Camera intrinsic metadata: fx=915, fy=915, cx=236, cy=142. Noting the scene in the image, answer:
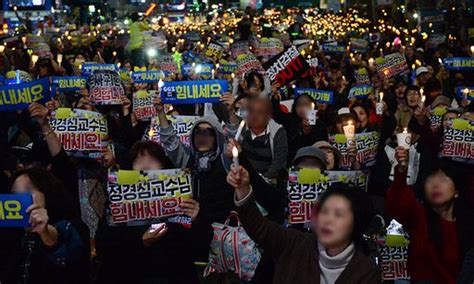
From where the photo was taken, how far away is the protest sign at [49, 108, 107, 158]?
26.9ft

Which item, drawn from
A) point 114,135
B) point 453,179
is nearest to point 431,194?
point 453,179

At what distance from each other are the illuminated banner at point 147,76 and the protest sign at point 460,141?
7.53 m

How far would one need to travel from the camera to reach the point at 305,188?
5887mm

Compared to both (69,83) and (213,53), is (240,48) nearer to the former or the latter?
(213,53)

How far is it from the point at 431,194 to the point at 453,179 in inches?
7.4

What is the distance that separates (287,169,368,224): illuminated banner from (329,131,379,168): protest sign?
1.92 m

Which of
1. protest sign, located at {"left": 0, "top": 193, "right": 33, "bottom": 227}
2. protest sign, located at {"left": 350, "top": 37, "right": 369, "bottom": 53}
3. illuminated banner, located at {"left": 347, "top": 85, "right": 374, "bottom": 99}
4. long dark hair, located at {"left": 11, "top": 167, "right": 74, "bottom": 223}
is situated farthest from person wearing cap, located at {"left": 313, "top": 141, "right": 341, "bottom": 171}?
protest sign, located at {"left": 350, "top": 37, "right": 369, "bottom": 53}

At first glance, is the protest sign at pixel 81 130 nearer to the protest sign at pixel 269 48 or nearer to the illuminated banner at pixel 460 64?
the illuminated banner at pixel 460 64

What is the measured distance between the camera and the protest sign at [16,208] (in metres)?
4.61

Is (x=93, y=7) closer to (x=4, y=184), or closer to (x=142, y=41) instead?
(x=142, y=41)

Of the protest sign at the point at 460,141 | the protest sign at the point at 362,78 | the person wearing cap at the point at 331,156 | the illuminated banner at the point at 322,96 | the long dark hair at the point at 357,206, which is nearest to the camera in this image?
the long dark hair at the point at 357,206

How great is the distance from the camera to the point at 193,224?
5305mm

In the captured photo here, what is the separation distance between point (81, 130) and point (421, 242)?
12.3ft

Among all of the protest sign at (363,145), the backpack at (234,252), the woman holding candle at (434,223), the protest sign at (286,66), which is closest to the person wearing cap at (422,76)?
the protest sign at (286,66)
